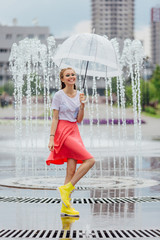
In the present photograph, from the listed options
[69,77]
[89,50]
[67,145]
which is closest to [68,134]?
[67,145]

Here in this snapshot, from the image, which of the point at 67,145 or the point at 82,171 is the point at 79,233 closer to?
the point at 82,171

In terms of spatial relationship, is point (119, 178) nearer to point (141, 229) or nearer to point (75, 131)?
point (75, 131)

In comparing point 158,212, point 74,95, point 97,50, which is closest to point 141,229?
point 158,212

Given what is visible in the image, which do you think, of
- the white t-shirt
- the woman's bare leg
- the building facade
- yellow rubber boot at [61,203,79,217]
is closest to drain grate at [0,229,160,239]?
yellow rubber boot at [61,203,79,217]

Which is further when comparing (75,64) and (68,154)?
(75,64)

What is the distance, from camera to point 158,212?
629 centimetres

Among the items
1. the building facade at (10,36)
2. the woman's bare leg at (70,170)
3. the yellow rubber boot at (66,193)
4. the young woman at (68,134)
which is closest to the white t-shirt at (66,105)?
the young woman at (68,134)

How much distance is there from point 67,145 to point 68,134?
0.14 meters

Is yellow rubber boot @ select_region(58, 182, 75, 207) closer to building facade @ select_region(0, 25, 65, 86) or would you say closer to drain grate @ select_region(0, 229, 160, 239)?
drain grate @ select_region(0, 229, 160, 239)

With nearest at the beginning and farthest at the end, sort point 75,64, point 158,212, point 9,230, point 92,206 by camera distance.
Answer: point 9,230 → point 158,212 → point 92,206 → point 75,64

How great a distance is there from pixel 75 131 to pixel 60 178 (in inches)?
132

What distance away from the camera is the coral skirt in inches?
249

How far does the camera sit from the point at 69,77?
21.3ft

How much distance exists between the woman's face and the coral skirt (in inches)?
18.9
